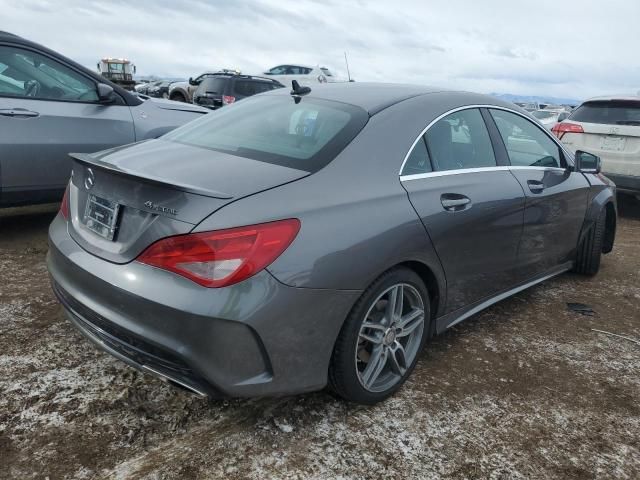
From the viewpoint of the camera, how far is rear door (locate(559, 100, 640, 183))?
672 cm

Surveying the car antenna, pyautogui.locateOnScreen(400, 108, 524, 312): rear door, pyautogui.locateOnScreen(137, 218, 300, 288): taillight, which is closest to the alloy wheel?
pyautogui.locateOnScreen(400, 108, 524, 312): rear door

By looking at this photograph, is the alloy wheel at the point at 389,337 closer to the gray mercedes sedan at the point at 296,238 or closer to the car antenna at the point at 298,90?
the gray mercedes sedan at the point at 296,238

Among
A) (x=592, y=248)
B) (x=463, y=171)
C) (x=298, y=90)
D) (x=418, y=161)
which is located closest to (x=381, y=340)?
(x=418, y=161)

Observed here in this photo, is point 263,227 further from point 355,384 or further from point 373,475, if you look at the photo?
point 373,475

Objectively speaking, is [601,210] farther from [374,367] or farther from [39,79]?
[39,79]

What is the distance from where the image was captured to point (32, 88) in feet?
14.4

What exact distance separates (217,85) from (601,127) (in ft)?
31.4

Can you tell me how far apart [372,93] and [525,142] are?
53.1 inches

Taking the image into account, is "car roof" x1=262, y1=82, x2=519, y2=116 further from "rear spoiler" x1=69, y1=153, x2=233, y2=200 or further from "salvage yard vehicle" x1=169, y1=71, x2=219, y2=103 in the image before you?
"salvage yard vehicle" x1=169, y1=71, x2=219, y2=103

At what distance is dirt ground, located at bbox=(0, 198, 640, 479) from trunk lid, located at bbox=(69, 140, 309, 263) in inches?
29.3

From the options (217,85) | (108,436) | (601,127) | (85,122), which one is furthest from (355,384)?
(217,85)

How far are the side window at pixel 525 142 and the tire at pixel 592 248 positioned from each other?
834 millimetres

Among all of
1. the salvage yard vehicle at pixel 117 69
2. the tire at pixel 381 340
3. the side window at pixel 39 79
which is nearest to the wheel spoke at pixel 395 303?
the tire at pixel 381 340

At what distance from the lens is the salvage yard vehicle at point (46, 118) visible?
424 cm
